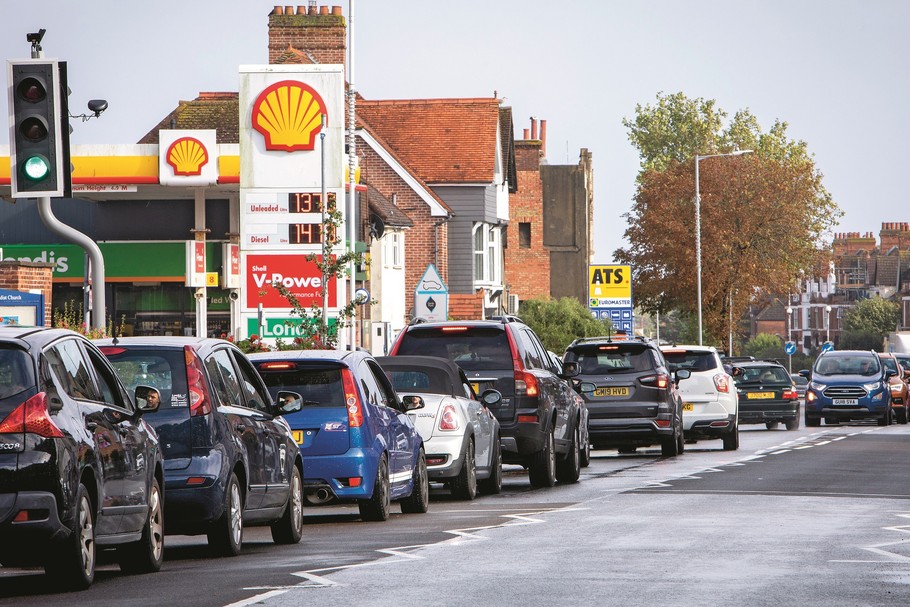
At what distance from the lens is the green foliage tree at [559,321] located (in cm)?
7194

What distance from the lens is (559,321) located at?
73.8 meters

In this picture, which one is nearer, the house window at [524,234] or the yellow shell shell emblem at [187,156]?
the yellow shell shell emblem at [187,156]

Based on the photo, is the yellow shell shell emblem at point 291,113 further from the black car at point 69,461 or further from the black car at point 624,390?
the black car at point 69,461

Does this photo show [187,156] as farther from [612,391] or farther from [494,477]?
[494,477]

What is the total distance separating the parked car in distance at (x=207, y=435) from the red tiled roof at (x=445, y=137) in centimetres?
5094

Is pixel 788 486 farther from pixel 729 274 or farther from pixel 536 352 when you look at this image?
pixel 729 274

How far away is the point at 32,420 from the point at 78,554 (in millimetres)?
919

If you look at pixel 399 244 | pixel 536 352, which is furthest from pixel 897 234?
pixel 536 352

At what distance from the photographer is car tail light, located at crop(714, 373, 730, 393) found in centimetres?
3056

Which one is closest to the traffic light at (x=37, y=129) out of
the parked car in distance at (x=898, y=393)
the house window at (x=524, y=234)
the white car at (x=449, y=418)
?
the white car at (x=449, y=418)

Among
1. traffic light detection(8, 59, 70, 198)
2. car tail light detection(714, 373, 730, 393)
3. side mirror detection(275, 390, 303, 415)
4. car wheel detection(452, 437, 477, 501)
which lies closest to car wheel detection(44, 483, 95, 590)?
side mirror detection(275, 390, 303, 415)

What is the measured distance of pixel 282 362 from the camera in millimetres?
15992

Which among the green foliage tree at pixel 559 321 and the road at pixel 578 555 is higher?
the green foliage tree at pixel 559 321

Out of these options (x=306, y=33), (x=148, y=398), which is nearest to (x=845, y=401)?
(x=306, y=33)
